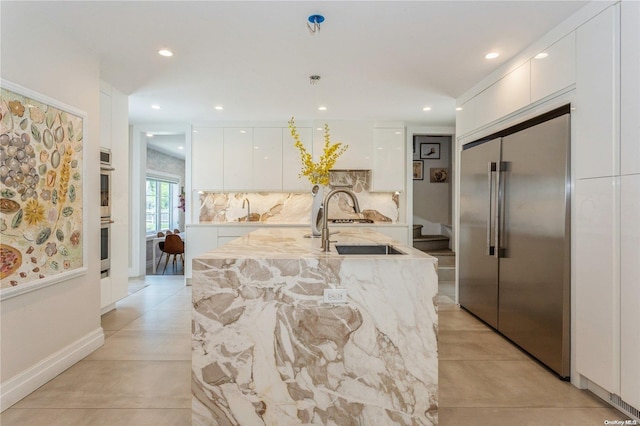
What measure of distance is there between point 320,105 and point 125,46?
2.29 metres

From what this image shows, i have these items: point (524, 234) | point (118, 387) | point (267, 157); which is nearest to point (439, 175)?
point (267, 157)

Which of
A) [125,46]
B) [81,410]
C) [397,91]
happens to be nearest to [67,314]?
[81,410]

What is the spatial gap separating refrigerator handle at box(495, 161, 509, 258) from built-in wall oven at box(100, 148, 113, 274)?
3731mm

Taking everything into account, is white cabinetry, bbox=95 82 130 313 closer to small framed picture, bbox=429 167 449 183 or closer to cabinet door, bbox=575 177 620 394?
cabinet door, bbox=575 177 620 394

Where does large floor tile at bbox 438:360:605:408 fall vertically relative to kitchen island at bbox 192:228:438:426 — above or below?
below

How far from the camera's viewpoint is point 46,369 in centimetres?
230

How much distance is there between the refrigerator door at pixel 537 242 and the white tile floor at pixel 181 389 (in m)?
0.22

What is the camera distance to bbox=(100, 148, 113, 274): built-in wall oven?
3373mm

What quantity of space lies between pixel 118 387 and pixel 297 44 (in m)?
2.77

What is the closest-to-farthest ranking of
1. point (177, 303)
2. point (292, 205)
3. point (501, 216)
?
point (501, 216) < point (177, 303) < point (292, 205)

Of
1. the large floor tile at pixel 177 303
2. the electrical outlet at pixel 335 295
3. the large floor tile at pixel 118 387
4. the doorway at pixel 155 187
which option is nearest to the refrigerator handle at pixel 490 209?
the electrical outlet at pixel 335 295

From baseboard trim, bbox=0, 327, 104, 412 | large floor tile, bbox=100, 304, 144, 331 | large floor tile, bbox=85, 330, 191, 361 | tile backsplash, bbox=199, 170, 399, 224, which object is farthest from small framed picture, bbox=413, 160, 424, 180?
baseboard trim, bbox=0, 327, 104, 412

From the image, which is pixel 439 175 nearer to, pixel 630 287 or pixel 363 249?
pixel 363 249

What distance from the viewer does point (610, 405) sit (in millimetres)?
2031
